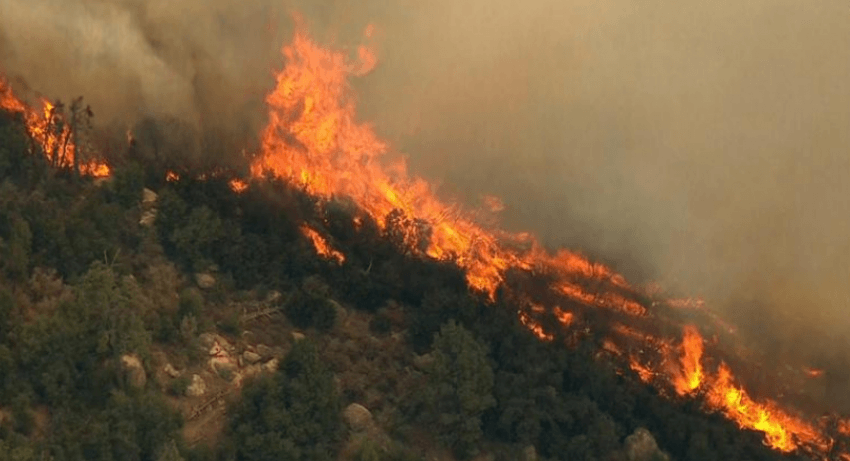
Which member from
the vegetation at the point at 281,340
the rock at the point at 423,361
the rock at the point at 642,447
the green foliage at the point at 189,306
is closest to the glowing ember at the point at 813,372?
the vegetation at the point at 281,340

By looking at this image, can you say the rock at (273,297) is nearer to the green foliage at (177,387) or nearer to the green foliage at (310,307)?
the green foliage at (310,307)

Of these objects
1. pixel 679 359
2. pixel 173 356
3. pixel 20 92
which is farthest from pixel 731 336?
pixel 20 92

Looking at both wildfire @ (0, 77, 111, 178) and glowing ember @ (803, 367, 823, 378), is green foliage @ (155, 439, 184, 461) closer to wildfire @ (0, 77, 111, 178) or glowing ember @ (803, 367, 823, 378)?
wildfire @ (0, 77, 111, 178)

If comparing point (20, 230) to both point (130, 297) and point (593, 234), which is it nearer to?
point (130, 297)

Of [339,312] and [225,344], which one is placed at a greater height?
[339,312]

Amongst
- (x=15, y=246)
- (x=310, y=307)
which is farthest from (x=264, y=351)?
(x=15, y=246)

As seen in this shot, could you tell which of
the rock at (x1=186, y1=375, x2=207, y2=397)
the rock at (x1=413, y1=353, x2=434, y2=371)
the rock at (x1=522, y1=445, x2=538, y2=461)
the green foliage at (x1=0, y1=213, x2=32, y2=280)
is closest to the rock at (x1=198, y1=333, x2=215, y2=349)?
the rock at (x1=186, y1=375, x2=207, y2=397)

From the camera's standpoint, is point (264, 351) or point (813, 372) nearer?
point (264, 351)

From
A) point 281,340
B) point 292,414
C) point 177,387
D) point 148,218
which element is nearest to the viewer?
point 292,414

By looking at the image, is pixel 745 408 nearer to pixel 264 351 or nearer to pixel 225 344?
pixel 264 351
